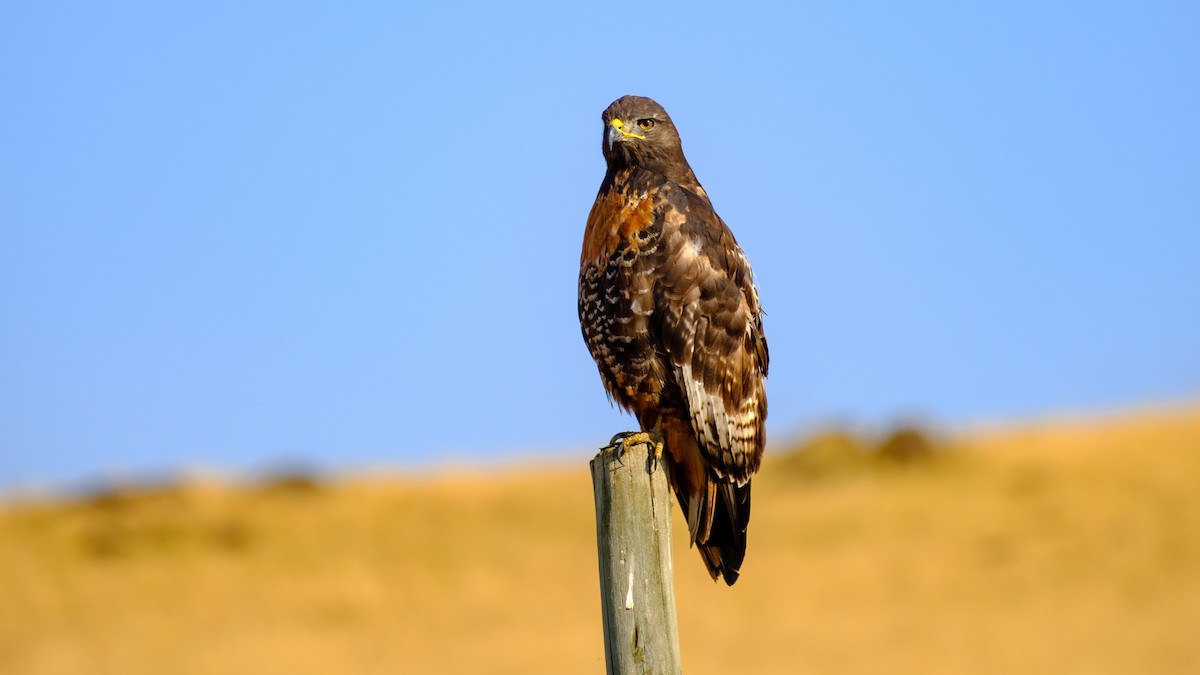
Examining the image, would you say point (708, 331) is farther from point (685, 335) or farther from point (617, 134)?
point (617, 134)

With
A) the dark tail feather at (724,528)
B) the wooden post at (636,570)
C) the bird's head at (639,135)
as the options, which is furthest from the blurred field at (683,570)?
the wooden post at (636,570)

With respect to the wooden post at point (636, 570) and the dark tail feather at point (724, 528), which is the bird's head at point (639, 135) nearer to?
the dark tail feather at point (724, 528)

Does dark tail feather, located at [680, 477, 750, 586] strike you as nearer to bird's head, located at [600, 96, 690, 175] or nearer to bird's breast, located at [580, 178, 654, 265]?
bird's breast, located at [580, 178, 654, 265]

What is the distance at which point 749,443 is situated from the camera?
5949 mm

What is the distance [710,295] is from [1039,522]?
14586mm

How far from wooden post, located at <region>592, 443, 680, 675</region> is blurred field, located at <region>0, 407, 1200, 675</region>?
10.1 m

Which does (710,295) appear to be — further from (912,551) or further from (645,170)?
(912,551)

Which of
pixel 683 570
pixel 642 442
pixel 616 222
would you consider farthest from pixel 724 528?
pixel 683 570

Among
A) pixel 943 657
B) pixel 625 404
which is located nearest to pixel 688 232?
pixel 625 404

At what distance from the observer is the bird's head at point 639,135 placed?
20.2 feet

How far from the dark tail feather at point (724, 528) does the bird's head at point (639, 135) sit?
52.7 inches

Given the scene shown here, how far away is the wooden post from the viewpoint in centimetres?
476

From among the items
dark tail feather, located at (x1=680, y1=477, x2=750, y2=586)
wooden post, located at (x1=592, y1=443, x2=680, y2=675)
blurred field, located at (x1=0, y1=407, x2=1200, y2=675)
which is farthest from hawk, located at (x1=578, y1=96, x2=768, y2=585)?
blurred field, located at (x1=0, y1=407, x2=1200, y2=675)

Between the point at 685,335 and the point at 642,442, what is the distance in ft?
1.65
